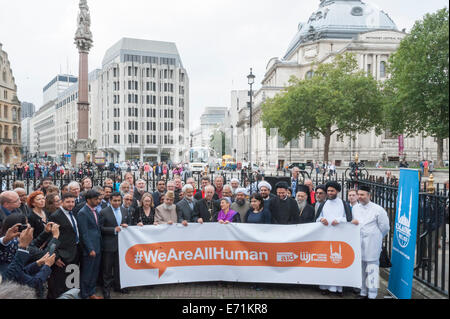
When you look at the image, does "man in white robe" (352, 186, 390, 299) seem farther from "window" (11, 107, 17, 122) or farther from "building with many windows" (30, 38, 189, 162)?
"building with many windows" (30, 38, 189, 162)

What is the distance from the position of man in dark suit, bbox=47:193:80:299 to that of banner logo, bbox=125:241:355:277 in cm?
112

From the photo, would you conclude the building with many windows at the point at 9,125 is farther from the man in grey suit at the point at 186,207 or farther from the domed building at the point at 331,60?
the man in grey suit at the point at 186,207

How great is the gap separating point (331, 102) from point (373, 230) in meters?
39.4

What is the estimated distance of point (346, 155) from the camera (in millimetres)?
65062

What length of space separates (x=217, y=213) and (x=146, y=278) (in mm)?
1821

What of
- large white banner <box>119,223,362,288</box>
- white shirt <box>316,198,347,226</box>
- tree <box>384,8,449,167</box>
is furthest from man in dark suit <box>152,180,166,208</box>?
tree <box>384,8,449,167</box>

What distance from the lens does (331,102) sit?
43344 millimetres

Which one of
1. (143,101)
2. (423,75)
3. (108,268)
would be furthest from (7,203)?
(143,101)

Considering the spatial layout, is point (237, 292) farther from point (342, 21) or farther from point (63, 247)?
point (342, 21)

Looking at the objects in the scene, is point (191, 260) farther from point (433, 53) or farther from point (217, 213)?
point (433, 53)

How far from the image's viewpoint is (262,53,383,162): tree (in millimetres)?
43562

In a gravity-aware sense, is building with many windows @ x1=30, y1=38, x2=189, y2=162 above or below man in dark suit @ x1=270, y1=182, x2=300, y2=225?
above
